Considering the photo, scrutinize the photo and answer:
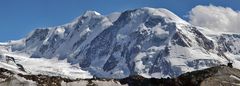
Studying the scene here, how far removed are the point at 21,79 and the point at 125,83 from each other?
20.6 metres

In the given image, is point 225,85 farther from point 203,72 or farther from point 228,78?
point 203,72

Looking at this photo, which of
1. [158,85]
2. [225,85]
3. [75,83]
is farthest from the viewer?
[75,83]

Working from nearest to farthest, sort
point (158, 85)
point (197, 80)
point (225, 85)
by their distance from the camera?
1. point (225, 85)
2. point (197, 80)
3. point (158, 85)

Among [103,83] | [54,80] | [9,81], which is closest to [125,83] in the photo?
[103,83]

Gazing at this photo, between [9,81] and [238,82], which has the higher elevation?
[9,81]

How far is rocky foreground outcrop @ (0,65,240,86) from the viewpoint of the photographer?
113m

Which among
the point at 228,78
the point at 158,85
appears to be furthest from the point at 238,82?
the point at 158,85

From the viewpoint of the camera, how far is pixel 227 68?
117500 millimetres

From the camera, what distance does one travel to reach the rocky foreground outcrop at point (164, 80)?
112938 millimetres

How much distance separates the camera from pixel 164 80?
129 metres

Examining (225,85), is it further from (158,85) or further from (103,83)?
(103,83)

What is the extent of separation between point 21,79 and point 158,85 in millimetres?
28637

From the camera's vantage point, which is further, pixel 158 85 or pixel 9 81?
pixel 9 81

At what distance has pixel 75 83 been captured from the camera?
456ft
